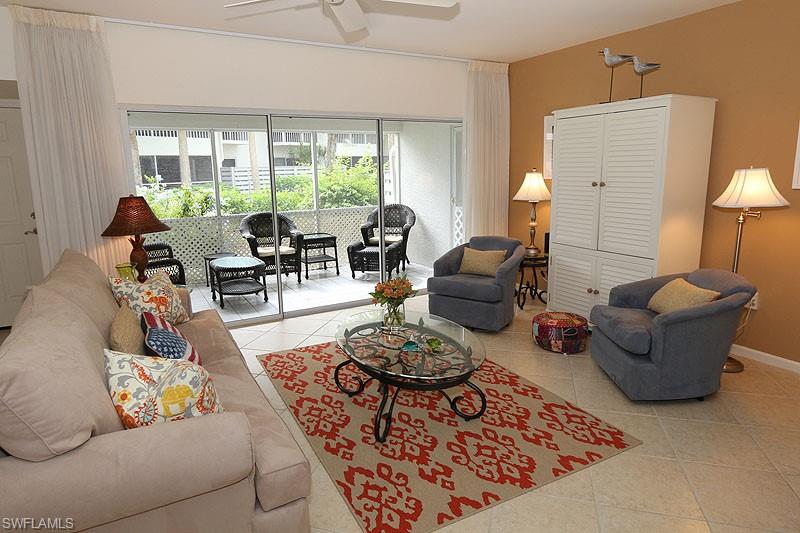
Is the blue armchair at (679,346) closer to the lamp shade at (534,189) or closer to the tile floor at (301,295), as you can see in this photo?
the lamp shade at (534,189)

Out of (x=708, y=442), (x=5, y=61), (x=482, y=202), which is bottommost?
(x=708, y=442)

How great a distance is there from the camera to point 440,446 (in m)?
2.86

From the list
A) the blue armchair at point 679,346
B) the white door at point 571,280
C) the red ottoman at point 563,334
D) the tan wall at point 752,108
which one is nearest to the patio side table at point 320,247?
the white door at point 571,280

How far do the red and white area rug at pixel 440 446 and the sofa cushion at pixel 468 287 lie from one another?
967mm

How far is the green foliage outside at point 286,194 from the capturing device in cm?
464

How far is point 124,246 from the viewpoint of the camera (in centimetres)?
431

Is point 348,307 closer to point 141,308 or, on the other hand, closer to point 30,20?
point 141,308

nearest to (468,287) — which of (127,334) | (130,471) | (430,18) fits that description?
(430,18)

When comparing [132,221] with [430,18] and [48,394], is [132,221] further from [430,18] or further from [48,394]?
[430,18]

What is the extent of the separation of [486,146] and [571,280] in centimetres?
206

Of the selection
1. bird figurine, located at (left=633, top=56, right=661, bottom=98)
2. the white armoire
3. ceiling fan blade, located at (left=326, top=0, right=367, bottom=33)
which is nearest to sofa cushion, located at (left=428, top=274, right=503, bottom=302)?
the white armoire

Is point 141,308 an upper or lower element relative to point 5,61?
lower

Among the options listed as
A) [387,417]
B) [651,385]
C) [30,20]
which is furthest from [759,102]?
[30,20]

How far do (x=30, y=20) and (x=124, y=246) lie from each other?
1.79m
